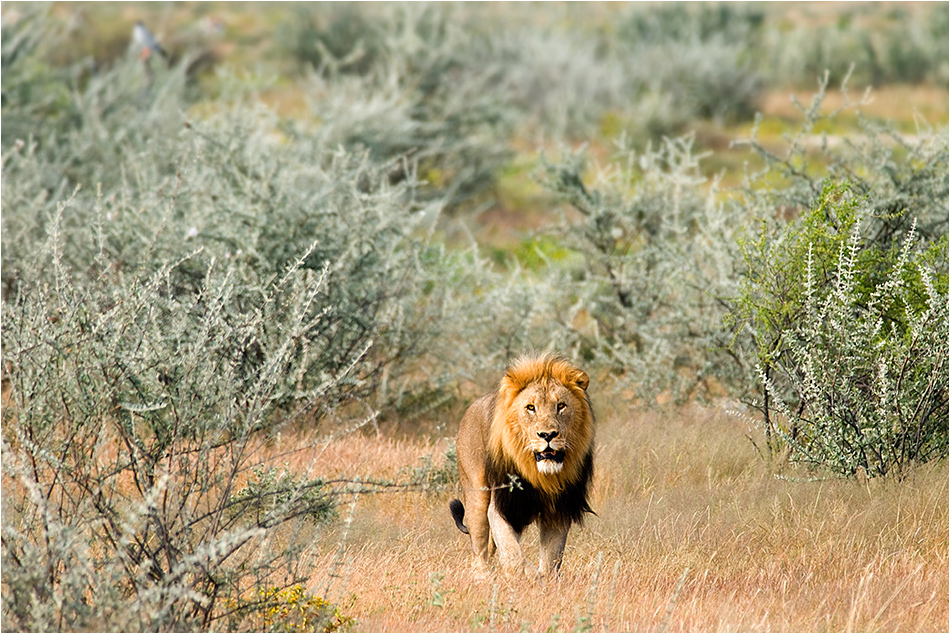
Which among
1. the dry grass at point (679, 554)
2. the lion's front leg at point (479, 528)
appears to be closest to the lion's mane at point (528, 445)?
the lion's front leg at point (479, 528)

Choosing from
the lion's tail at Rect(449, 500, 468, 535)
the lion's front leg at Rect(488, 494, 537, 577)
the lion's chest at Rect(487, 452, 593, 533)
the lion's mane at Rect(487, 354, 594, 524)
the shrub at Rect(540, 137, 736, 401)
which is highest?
the lion's mane at Rect(487, 354, 594, 524)

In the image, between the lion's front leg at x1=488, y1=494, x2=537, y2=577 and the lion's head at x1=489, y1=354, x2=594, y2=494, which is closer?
the lion's head at x1=489, y1=354, x2=594, y2=494

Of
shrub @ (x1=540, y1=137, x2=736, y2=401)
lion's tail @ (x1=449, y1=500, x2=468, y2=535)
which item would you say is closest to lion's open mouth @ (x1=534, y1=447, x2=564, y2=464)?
lion's tail @ (x1=449, y1=500, x2=468, y2=535)

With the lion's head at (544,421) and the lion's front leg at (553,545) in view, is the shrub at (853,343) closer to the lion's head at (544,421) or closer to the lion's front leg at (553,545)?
the lion's head at (544,421)

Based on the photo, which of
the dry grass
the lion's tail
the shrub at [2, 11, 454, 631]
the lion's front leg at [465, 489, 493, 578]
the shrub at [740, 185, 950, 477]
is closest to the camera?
the shrub at [2, 11, 454, 631]

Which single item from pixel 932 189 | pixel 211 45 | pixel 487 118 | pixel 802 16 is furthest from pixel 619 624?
pixel 802 16

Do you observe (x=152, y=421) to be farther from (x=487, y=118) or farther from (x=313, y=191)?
(x=487, y=118)

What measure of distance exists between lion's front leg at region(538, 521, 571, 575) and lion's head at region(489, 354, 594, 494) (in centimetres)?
19

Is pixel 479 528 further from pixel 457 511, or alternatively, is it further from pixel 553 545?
pixel 553 545

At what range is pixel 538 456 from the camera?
4543mm

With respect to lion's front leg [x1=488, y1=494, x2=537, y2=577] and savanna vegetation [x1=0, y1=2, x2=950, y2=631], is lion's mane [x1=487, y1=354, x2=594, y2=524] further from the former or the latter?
savanna vegetation [x1=0, y1=2, x2=950, y2=631]

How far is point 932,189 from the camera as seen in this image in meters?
8.33

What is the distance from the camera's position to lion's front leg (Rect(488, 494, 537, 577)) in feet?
15.4

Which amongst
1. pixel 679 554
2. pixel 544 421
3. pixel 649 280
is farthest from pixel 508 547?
pixel 649 280
